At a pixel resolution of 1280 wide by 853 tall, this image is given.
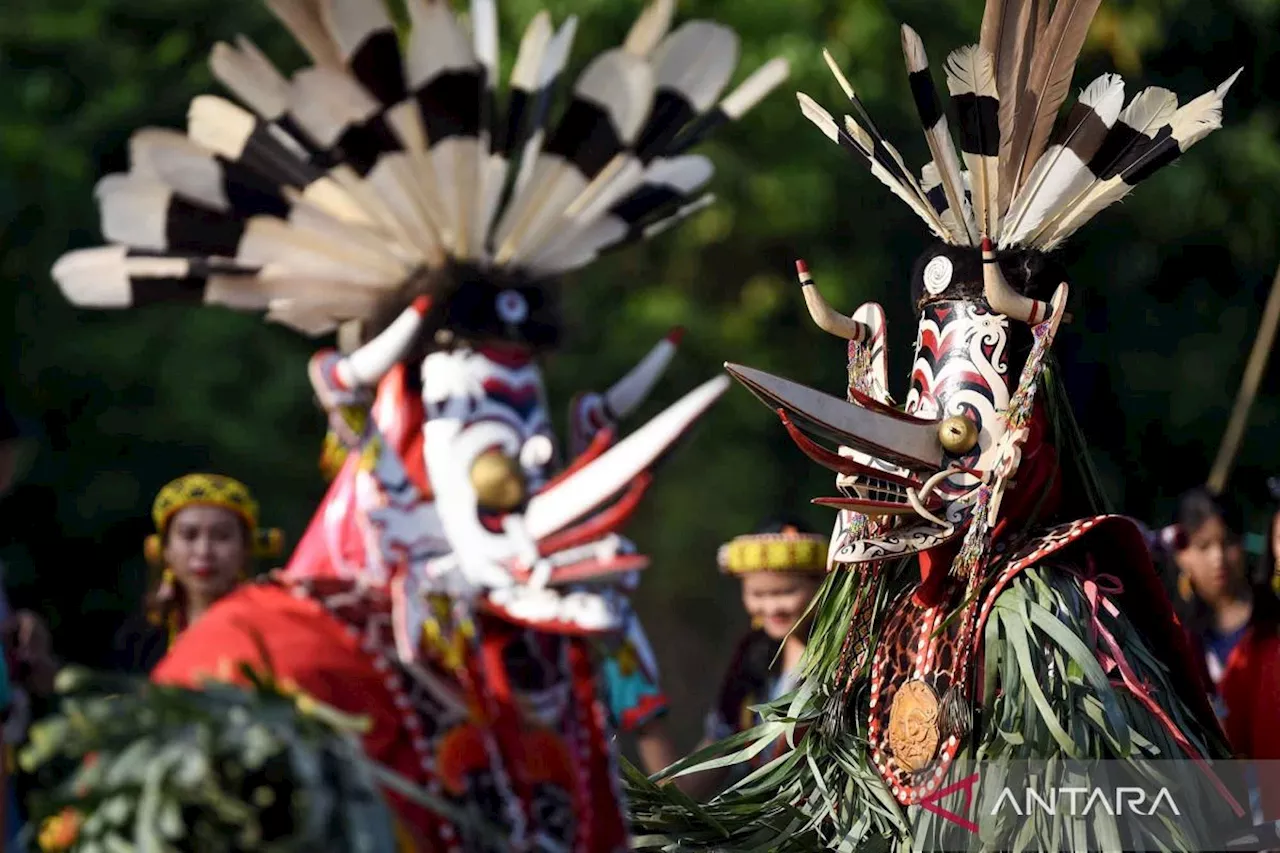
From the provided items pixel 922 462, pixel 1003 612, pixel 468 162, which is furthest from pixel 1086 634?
pixel 468 162

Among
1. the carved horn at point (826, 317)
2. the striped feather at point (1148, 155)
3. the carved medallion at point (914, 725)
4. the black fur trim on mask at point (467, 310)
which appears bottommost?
the carved medallion at point (914, 725)

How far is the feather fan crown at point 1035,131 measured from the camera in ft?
14.1

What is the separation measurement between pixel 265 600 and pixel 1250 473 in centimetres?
843

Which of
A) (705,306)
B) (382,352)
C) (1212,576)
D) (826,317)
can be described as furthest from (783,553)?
(705,306)

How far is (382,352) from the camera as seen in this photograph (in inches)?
137

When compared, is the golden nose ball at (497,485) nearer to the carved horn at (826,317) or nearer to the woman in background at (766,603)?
the carved horn at (826,317)

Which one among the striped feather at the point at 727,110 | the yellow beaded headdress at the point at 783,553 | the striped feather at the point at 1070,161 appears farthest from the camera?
the yellow beaded headdress at the point at 783,553

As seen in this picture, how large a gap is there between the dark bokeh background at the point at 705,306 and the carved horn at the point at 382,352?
4.82m

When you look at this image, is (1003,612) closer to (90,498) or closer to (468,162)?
(468,162)

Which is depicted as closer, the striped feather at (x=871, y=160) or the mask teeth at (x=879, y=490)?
the mask teeth at (x=879, y=490)

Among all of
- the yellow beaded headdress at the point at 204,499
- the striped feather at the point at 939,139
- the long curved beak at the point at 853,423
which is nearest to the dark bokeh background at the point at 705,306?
the yellow beaded headdress at the point at 204,499

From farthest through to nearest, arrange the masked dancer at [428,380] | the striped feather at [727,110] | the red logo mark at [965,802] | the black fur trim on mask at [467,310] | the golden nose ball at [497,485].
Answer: the red logo mark at [965,802]
the striped feather at [727,110]
the black fur trim on mask at [467,310]
the golden nose ball at [497,485]
the masked dancer at [428,380]

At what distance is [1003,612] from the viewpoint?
4117mm

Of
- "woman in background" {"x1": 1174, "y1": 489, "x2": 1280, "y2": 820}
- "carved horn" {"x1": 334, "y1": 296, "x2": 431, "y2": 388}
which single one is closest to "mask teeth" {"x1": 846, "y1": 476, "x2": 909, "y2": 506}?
"carved horn" {"x1": 334, "y1": 296, "x2": 431, "y2": 388}
